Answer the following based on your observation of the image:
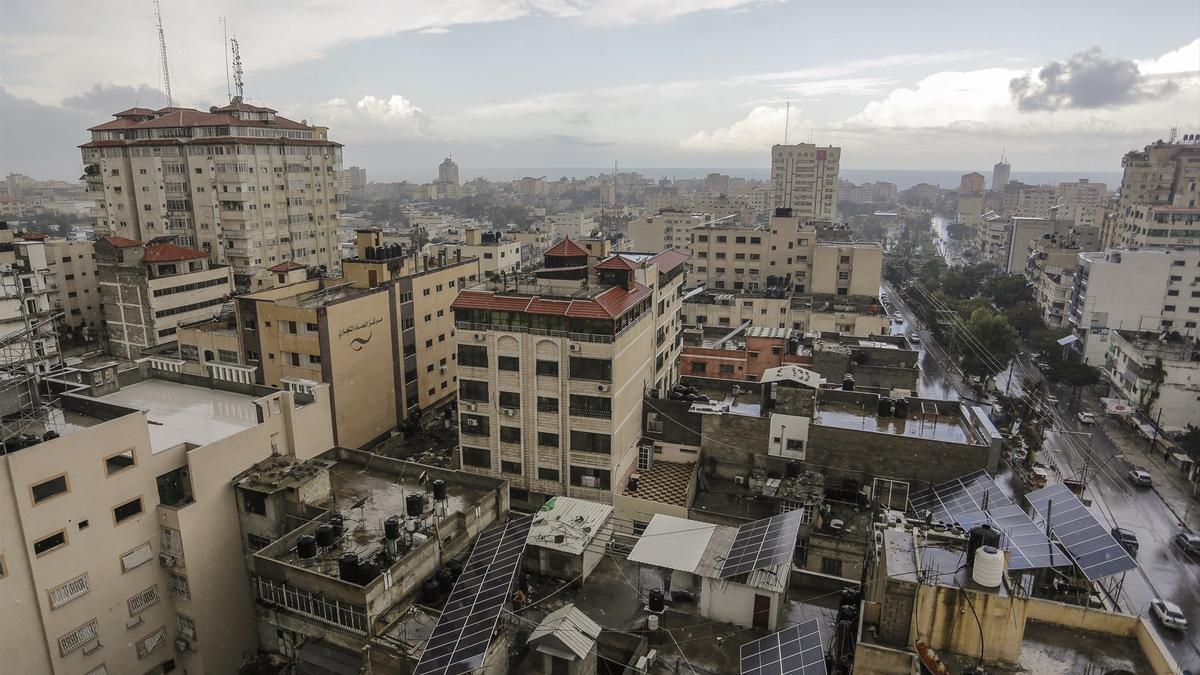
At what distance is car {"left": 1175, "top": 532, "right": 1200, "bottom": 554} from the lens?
131 ft

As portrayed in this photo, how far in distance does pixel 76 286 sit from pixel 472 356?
62.7m

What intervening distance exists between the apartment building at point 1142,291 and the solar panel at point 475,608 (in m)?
74.6

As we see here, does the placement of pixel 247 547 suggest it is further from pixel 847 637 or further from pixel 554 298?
pixel 847 637

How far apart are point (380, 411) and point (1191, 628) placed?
154 ft

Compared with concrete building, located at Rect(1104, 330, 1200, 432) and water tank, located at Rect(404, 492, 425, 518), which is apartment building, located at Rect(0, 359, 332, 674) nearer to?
water tank, located at Rect(404, 492, 425, 518)

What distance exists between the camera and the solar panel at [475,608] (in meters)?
17.2

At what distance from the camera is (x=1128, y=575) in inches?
1512

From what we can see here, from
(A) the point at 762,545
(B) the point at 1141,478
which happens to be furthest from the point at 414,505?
(B) the point at 1141,478

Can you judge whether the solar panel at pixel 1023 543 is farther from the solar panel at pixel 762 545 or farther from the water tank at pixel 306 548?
the water tank at pixel 306 548

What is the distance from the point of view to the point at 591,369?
104 ft

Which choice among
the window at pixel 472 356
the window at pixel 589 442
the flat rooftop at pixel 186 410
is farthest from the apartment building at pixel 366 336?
the window at pixel 589 442

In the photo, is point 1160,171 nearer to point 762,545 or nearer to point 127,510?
point 762,545

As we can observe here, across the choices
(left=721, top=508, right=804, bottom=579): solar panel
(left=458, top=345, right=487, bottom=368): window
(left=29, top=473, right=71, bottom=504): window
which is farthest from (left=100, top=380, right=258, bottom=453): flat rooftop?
(left=721, top=508, right=804, bottom=579): solar panel

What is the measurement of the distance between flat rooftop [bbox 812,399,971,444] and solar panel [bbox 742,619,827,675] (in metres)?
18.3
